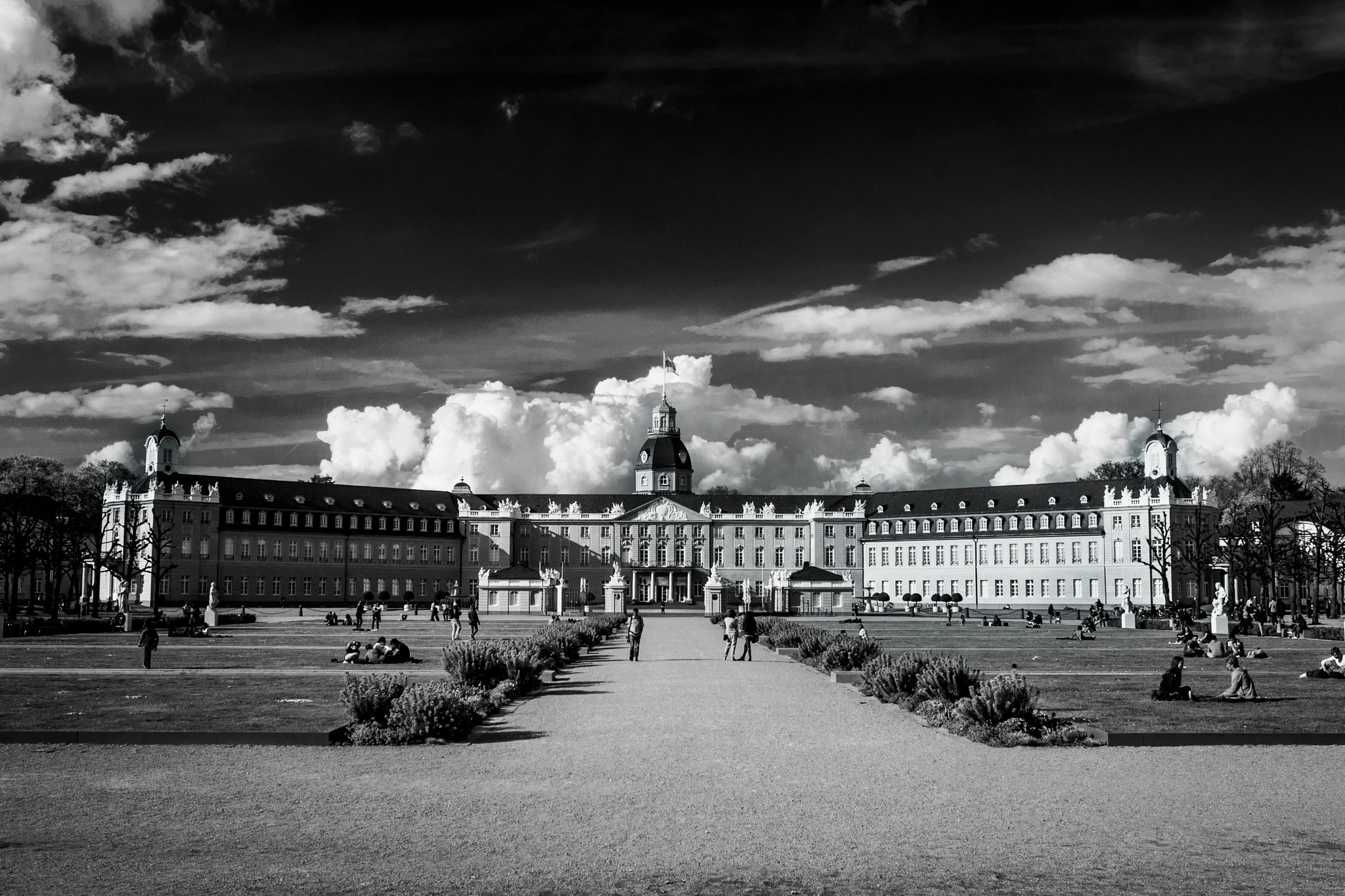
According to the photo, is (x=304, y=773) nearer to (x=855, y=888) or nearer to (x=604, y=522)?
(x=855, y=888)

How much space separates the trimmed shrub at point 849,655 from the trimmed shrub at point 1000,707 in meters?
11.0

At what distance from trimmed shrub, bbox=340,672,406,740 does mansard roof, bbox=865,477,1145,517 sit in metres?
120

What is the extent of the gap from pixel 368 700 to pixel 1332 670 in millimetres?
25142

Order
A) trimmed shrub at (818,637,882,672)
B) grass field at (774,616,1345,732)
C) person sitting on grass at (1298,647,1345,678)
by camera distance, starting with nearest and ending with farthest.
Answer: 1. grass field at (774,616,1345,732)
2. trimmed shrub at (818,637,882,672)
3. person sitting on grass at (1298,647,1345,678)

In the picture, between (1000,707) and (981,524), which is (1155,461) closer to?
(981,524)

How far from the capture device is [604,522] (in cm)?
15000

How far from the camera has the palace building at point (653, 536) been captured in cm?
12519

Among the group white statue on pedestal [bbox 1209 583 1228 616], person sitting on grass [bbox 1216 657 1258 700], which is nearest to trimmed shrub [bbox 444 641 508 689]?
person sitting on grass [bbox 1216 657 1258 700]

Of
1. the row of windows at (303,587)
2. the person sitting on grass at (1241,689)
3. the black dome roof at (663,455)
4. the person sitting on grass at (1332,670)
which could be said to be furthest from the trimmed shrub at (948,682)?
the black dome roof at (663,455)

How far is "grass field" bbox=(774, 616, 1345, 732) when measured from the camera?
21.6 metres

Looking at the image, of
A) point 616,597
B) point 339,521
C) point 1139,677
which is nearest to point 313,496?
point 339,521

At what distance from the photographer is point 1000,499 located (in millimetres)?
137250

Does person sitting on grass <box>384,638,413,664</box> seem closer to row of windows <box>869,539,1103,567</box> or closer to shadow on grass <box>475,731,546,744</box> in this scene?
shadow on grass <box>475,731,546,744</box>

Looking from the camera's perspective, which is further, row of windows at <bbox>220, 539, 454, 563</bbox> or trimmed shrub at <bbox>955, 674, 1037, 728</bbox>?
row of windows at <bbox>220, 539, 454, 563</bbox>
